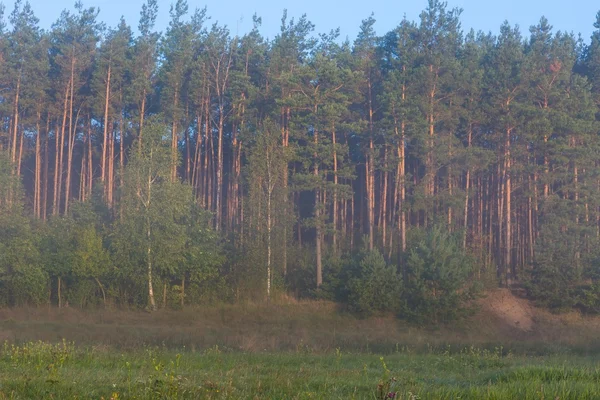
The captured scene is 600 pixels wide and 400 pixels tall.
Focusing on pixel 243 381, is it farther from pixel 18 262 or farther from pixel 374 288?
pixel 18 262

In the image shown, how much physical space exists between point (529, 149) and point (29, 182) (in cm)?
4418

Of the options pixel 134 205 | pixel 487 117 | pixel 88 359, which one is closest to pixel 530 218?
pixel 487 117

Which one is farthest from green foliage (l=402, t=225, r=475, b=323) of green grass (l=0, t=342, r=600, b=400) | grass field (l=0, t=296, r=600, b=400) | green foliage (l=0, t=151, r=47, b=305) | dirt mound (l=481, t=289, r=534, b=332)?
green grass (l=0, t=342, r=600, b=400)

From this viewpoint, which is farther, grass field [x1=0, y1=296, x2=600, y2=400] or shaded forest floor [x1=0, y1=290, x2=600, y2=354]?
shaded forest floor [x1=0, y1=290, x2=600, y2=354]

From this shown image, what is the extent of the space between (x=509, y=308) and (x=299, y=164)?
1885cm

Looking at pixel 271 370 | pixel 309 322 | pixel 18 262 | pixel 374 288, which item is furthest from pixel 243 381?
Result: pixel 18 262

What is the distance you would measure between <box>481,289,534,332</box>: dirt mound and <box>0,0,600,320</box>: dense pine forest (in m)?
1.07

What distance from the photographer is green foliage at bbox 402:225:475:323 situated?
40.0 meters

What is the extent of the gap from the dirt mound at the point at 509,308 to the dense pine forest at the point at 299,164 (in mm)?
1066

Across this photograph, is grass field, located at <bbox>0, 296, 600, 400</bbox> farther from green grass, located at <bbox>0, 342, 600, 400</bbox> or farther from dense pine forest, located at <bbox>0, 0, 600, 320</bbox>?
dense pine forest, located at <bbox>0, 0, 600, 320</bbox>

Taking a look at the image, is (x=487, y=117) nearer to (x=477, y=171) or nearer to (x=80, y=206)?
(x=477, y=171)

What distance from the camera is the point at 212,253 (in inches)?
1688

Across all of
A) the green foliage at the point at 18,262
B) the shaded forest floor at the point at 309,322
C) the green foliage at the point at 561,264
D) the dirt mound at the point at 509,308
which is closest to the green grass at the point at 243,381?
the shaded forest floor at the point at 309,322

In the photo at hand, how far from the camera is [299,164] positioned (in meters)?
50.9
